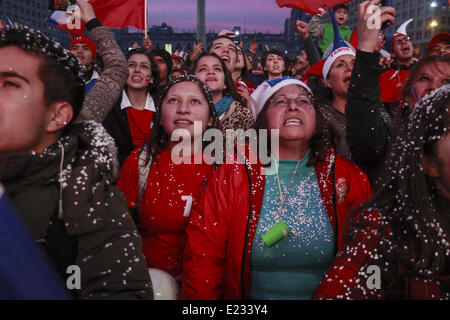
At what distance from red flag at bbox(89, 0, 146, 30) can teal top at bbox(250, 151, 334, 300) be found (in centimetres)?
391

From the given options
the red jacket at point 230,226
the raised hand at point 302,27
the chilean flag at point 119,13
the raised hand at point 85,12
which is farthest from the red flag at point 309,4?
the raised hand at point 85,12

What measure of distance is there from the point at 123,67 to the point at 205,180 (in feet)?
2.69

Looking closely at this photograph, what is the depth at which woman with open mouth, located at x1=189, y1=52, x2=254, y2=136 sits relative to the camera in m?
3.31

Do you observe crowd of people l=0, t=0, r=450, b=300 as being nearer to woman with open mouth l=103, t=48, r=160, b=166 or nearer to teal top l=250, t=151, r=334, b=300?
teal top l=250, t=151, r=334, b=300

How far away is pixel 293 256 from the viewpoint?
6.20 feet

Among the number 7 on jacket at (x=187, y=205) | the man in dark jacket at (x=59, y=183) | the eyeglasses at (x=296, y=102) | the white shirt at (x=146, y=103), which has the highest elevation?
the white shirt at (x=146, y=103)

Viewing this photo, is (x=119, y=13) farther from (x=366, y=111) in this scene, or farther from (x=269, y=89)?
(x=366, y=111)

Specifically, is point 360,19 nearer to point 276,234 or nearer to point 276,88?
point 276,88

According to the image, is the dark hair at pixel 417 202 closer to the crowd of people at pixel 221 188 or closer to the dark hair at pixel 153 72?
the crowd of people at pixel 221 188

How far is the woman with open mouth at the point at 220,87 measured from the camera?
331cm

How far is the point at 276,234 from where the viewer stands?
1844 millimetres

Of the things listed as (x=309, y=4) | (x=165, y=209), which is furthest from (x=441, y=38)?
(x=165, y=209)

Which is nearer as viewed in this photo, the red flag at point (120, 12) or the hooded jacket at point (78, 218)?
the hooded jacket at point (78, 218)
